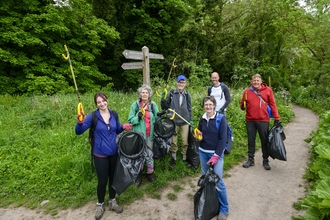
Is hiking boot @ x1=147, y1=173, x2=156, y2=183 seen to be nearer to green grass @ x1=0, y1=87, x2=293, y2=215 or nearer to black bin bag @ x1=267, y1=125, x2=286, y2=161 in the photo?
green grass @ x1=0, y1=87, x2=293, y2=215

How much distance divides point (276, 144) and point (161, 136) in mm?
2374

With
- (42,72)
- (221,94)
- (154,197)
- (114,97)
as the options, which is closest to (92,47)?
(42,72)

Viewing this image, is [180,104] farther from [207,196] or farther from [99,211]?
[99,211]

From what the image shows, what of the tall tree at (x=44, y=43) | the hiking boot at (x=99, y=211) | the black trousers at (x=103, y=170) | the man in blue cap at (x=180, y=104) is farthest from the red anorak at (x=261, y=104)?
the tall tree at (x=44, y=43)

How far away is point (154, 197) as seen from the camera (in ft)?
12.4

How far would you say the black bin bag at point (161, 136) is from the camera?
394 cm

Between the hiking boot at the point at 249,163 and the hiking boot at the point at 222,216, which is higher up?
the hiking boot at the point at 249,163

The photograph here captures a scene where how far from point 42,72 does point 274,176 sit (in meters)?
10.7

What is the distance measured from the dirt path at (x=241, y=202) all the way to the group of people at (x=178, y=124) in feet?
0.80

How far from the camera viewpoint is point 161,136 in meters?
3.93

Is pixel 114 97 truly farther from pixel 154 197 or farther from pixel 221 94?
pixel 154 197

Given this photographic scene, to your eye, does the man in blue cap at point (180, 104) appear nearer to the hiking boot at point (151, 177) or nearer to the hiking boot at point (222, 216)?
the hiking boot at point (151, 177)

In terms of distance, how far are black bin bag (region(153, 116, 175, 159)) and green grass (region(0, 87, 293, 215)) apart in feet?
2.05

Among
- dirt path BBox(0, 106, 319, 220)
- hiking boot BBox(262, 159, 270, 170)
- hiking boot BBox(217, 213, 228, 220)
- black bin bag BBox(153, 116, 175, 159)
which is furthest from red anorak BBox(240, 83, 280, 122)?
hiking boot BBox(217, 213, 228, 220)
